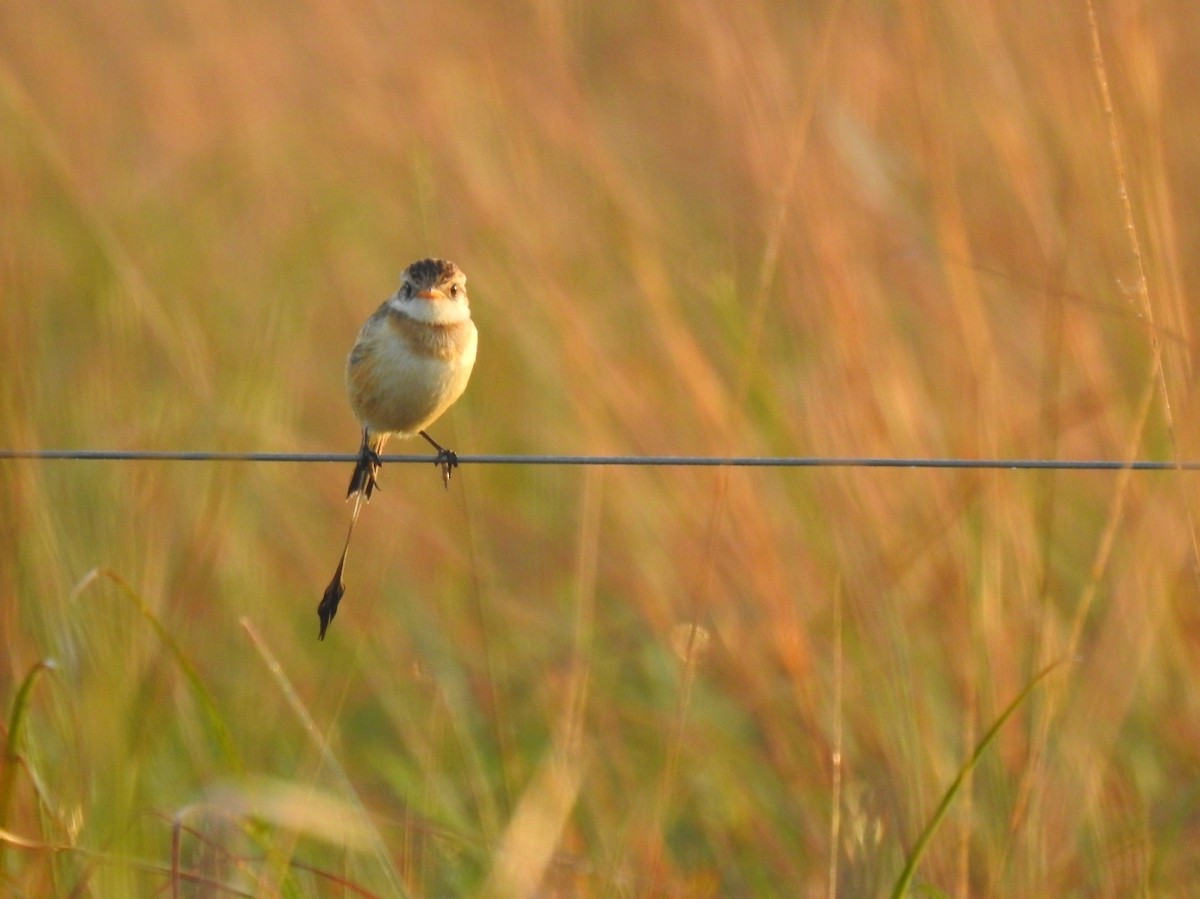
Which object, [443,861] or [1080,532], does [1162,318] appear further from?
[443,861]

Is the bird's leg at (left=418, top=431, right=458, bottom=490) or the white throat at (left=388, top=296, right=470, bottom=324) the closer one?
the bird's leg at (left=418, top=431, right=458, bottom=490)

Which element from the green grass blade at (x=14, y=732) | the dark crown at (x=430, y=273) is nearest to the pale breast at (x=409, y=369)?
the dark crown at (x=430, y=273)

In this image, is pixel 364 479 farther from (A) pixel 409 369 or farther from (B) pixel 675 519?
(B) pixel 675 519

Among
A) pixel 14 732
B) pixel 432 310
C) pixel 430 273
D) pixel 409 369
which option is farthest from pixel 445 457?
pixel 14 732

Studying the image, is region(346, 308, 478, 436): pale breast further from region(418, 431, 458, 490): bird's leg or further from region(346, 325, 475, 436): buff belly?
region(418, 431, 458, 490): bird's leg

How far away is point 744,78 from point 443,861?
1716 millimetres

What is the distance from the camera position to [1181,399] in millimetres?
2902

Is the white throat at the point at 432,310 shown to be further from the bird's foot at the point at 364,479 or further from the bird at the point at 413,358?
the bird's foot at the point at 364,479

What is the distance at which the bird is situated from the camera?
4.18 m

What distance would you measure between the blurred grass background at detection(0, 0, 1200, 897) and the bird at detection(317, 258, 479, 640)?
0.32 feet

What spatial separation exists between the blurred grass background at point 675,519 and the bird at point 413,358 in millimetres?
99

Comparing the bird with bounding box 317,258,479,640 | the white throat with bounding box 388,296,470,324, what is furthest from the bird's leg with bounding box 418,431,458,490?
the white throat with bounding box 388,296,470,324

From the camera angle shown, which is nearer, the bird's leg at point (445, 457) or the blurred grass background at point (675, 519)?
the blurred grass background at point (675, 519)

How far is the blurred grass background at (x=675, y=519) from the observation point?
110 inches
